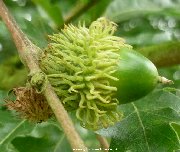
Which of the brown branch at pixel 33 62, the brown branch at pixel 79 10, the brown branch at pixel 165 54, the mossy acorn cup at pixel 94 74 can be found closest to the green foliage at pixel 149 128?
the mossy acorn cup at pixel 94 74

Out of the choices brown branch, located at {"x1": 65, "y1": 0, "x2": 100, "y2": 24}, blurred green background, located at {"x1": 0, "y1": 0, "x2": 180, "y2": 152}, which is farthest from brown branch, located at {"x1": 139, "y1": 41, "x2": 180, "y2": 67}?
brown branch, located at {"x1": 65, "y1": 0, "x2": 100, "y2": 24}

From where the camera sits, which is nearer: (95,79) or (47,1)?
(95,79)

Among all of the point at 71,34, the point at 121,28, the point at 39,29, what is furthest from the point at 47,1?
the point at 71,34

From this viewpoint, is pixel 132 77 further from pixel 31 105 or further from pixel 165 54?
pixel 165 54

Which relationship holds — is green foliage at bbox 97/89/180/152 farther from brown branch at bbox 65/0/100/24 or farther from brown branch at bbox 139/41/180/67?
brown branch at bbox 65/0/100/24

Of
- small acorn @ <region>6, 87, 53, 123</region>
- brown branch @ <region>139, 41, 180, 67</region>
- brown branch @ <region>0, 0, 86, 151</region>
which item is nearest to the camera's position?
brown branch @ <region>0, 0, 86, 151</region>

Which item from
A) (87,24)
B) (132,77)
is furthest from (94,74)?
(87,24)

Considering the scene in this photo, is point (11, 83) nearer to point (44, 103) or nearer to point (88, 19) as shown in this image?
point (88, 19)
